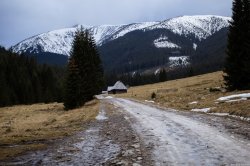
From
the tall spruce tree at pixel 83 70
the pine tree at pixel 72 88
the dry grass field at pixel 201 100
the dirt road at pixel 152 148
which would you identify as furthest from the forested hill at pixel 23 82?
the dirt road at pixel 152 148

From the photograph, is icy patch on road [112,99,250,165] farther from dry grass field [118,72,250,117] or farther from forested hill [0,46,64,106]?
forested hill [0,46,64,106]

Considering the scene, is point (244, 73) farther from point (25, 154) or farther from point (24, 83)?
point (24, 83)

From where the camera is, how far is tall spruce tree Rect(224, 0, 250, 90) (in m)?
48.5

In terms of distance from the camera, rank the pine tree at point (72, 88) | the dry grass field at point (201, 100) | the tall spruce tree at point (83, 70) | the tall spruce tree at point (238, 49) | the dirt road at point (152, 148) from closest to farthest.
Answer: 1. the dirt road at point (152, 148)
2. the dry grass field at point (201, 100)
3. the tall spruce tree at point (238, 49)
4. the pine tree at point (72, 88)
5. the tall spruce tree at point (83, 70)

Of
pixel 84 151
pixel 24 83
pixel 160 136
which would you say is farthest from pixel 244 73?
pixel 24 83

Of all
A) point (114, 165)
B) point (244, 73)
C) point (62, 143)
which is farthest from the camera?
point (244, 73)

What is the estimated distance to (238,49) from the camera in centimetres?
4956

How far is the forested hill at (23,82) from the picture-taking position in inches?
4914

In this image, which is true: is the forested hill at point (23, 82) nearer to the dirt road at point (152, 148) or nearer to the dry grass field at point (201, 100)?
the dry grass field at point (201, 100)

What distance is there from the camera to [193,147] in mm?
14023

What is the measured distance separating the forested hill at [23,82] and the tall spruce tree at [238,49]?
72.0 metres

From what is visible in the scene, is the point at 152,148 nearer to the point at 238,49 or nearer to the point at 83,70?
the point at 238,49

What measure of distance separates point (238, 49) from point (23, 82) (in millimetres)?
94540

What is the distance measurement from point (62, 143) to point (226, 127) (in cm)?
851
